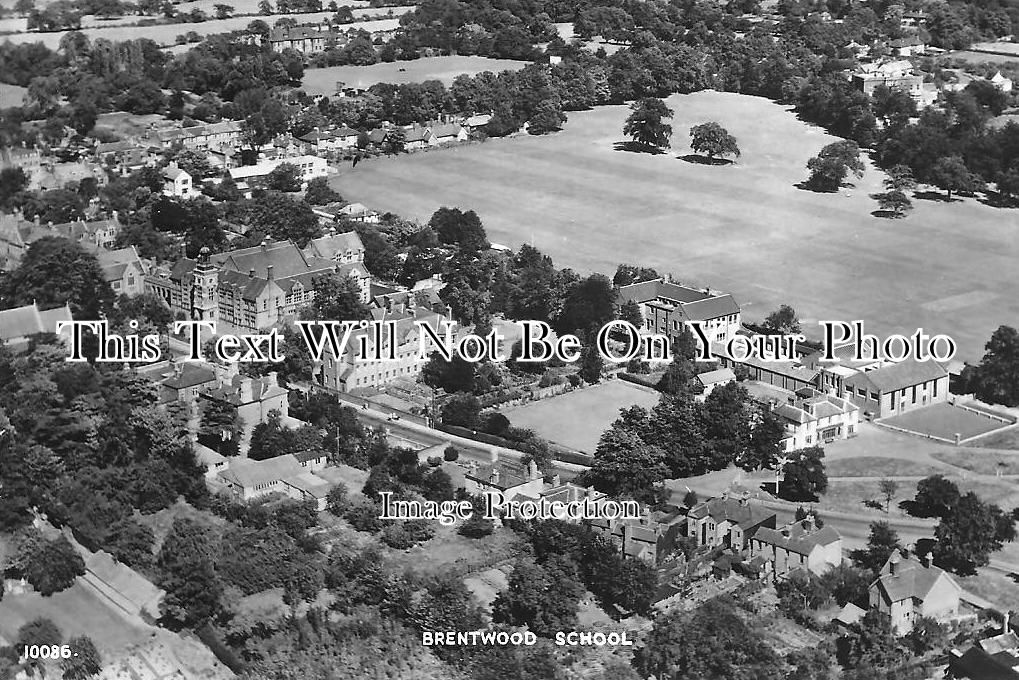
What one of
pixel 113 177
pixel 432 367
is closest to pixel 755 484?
pixel 432 367

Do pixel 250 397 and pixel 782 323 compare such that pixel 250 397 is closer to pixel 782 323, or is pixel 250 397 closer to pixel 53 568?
pixel 53 568

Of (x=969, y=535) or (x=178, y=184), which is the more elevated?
(x=969, y=535)

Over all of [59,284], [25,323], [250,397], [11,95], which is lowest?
[250,397]

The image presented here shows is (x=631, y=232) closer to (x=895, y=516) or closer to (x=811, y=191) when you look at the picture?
(x=811, y=191)

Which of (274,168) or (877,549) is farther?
(274,168)

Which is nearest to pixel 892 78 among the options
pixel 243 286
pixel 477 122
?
pixel 477 122

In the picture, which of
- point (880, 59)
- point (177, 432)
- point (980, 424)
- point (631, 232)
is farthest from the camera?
point (880, 59)

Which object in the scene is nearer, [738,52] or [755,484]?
[755,484]
